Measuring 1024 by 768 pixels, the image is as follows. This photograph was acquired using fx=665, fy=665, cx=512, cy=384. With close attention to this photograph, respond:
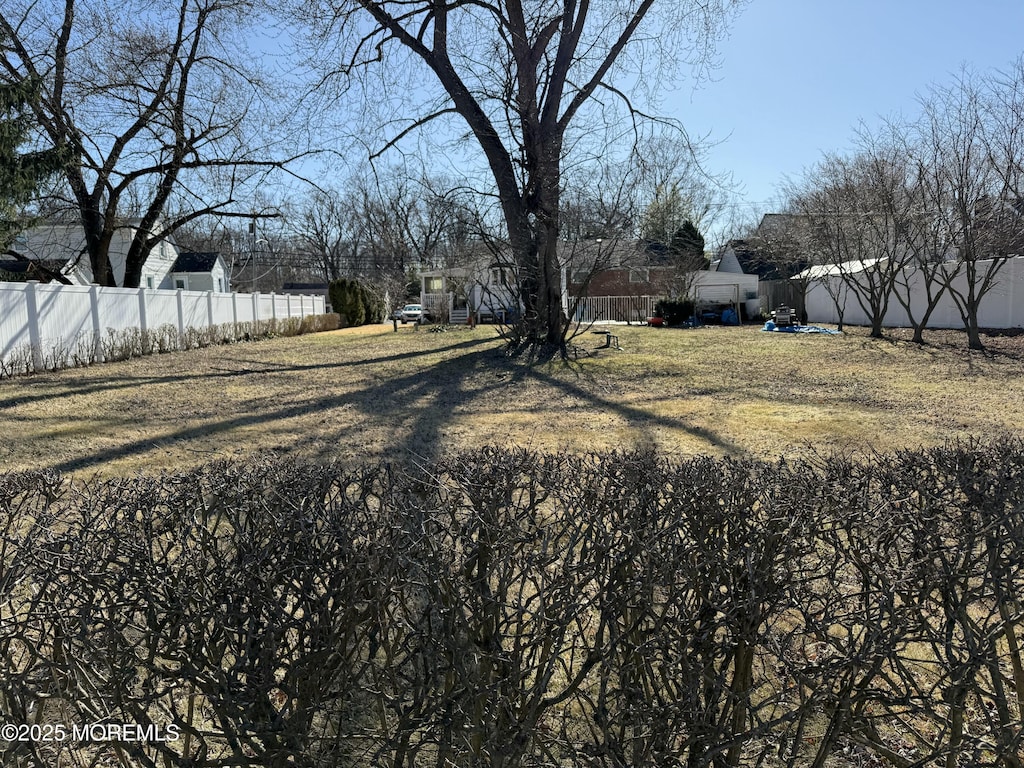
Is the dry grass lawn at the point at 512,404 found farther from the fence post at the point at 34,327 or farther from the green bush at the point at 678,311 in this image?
the green bush at the point at 678,311

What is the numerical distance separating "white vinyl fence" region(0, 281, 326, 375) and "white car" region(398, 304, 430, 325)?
1126 cm

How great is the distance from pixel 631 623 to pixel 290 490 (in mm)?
1151

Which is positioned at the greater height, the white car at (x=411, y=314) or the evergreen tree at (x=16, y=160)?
the evergreen tree at (x=16, y=160)

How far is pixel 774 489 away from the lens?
2.12 m

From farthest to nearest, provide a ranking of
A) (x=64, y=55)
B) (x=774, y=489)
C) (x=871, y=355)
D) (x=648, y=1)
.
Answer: (x=64, y=55) < (x=648, y=1) < (x=871, y=355) < (x=774, y=489)

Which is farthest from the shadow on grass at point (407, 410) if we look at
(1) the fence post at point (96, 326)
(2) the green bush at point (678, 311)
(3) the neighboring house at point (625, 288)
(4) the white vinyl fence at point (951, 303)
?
(3) the neighboring house at point (625, 288)

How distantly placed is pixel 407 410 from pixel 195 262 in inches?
1503

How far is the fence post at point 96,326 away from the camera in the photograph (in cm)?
1387

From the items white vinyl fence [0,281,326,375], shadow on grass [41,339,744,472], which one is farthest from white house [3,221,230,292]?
shadow on grass [41,339,744,472]

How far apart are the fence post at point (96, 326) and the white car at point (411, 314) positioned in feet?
62.1

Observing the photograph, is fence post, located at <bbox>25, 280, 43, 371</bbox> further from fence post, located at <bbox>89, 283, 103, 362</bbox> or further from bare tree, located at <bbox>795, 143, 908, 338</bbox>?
bare tree, located at <bbox>795, 143, 908, 338</bbox>

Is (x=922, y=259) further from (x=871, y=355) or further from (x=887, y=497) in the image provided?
(x=887, y=497)

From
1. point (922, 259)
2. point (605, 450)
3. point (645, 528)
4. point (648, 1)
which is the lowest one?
point (605, 450)

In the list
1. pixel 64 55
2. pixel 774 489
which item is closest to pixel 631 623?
pixel 774 489
